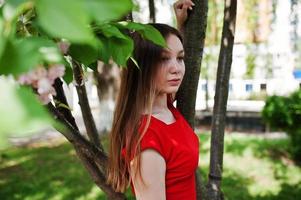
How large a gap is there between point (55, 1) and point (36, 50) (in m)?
0.09

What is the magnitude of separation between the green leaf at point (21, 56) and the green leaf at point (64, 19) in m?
0.05

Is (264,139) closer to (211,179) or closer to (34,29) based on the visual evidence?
(211,179)

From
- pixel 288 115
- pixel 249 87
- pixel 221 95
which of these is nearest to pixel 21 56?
pixel 221 95

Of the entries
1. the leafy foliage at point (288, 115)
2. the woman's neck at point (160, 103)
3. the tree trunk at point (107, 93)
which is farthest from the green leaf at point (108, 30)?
the tree trunk at point (107, 93)

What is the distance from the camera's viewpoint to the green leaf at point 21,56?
13.5 inches

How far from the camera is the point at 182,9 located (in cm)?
162

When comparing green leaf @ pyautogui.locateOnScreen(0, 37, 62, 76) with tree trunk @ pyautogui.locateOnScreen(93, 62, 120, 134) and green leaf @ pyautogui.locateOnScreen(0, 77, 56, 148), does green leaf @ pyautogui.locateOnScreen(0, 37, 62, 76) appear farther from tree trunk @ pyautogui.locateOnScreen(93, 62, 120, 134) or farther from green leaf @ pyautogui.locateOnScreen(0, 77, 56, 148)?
tree trunk @ pyautogui.locateOnScreen(93, 62, 120, 134)

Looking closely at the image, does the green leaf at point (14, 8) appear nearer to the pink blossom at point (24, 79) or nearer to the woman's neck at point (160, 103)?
the pink blossom at point (24, 79)

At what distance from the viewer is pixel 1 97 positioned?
0.29m

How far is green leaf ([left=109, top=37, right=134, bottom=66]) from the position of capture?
28.1 inches

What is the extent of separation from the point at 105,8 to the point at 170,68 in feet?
3.34

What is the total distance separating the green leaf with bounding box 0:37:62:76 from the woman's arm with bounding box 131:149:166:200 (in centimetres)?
92

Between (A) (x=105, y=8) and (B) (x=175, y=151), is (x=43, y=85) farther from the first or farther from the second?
(B) (x=175, y=151)

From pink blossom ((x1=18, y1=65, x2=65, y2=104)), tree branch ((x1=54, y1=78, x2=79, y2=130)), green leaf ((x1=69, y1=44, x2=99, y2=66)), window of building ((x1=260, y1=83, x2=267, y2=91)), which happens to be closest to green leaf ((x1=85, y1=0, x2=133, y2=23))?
pink blossom ((x1=18, y1=65, x2=65, y2=104))
